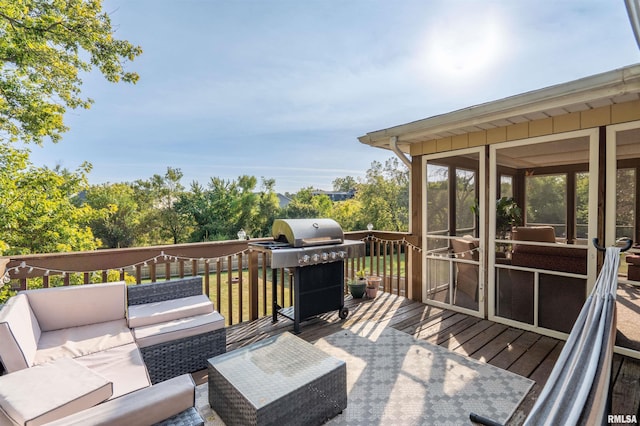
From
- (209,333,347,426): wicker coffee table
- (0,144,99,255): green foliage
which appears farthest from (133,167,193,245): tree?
(209,333,347,426): wicker coffee table

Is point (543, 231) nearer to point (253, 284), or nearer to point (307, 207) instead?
point (253, 284)

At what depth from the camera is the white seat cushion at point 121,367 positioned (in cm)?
180

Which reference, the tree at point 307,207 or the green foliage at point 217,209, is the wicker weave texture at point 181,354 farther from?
the green foliage at point 217,209

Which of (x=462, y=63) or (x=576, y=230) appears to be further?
(x=462, y=63)

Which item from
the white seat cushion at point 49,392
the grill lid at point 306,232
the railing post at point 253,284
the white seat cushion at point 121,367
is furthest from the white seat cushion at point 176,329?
the grill lid at point 306,232

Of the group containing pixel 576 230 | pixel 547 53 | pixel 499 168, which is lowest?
pixel 576 230

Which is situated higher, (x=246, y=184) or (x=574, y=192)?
(x=246, y=184)

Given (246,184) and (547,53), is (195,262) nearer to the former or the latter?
(547,53)

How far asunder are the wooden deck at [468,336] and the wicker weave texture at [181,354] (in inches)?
7.1

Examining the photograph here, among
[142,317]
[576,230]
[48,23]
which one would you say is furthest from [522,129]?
[48,23]

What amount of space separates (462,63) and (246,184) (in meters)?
15.2

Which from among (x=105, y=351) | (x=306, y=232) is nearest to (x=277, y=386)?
(x=105, y=351)

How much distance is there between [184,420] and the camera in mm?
1325

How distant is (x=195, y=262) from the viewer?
142 inches
